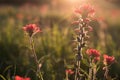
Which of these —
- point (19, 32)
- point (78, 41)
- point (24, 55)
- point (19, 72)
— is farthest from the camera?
point (19, 32)

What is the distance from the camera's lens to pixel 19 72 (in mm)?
4227

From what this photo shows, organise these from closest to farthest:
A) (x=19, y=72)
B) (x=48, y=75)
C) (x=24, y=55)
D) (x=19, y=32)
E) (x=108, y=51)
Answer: (x=48, y=75), (x=19, y=72), (x=24, y=55), (x=108, y=51), (x=19, y=32)

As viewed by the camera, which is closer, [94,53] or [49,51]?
[94,53]

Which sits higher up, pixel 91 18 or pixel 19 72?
pixel 91 18

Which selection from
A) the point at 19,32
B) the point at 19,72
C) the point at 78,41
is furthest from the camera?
the point at 19,32

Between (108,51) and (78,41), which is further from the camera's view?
(108,51)

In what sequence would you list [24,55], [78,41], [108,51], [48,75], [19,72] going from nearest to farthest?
[78,41], [48,75], [19,72], [24,55], [108,51]

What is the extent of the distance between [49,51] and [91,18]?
Result: 2.35 meters

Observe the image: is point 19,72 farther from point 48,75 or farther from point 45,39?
point 45,39

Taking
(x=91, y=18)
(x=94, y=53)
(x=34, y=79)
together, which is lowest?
(x=34, y=79)

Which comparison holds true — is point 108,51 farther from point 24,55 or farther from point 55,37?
point 24,55

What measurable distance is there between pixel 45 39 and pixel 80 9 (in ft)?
8.62

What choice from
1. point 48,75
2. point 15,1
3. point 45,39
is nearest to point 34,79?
point 48,75

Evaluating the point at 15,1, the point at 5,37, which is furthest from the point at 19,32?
the point at 15,1
